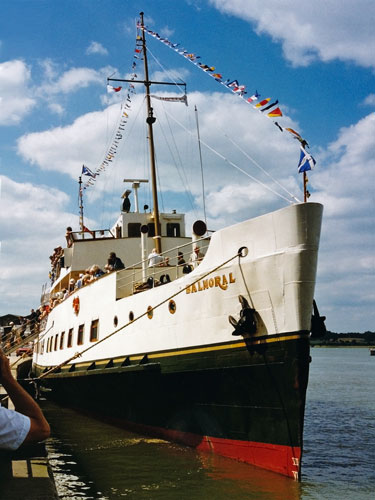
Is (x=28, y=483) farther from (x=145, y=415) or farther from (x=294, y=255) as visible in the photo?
(x=145, y=415)

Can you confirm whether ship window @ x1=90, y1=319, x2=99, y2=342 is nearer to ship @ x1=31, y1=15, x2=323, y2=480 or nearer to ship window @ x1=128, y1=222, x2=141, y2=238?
Result: ship @ x1=31, y1=15, x2=323, y2=480

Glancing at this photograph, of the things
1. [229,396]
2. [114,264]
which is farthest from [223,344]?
[114,264]

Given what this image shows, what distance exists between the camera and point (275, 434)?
9.60 meters

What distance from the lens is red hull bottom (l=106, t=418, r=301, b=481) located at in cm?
943

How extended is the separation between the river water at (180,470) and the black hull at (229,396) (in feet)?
1.16

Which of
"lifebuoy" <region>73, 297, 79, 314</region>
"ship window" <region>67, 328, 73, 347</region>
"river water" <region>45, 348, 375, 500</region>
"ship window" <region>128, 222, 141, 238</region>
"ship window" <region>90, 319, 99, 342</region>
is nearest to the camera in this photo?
"river water" <region>45, 348, 375, 500</region>

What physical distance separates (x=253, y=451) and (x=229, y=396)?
42.4 inches

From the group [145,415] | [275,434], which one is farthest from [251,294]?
[145,415]

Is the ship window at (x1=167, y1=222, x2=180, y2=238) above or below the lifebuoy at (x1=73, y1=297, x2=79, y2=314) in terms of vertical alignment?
above

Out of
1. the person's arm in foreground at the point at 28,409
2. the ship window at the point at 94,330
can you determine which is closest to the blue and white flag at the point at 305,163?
the ship window at the point at 94,330

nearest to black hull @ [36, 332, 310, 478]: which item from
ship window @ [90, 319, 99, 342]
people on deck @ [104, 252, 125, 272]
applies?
ship window @ [90, 319, 99, 342]

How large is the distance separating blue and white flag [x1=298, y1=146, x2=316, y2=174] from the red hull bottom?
5.18m

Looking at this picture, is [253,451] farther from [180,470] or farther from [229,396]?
[180,470]

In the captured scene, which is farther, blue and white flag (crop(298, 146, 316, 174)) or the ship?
blue and white flag (crop(298, 146, 316, 174))
